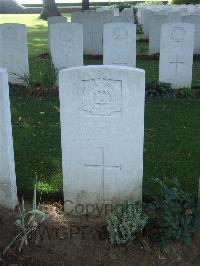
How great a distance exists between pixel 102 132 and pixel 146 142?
2.32 meters

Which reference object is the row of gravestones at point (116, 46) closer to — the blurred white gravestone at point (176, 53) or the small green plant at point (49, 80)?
the blurred white gravestone at point (176, 53)

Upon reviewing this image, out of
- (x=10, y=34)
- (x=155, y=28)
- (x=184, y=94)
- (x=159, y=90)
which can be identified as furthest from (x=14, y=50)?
(x=155, y=28)

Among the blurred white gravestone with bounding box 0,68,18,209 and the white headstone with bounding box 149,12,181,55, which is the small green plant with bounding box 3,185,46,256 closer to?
the blurred white gravestone with bounding box 0,68,18,209

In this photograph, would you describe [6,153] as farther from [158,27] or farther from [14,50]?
[158,27]

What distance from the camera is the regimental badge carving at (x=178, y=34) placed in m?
8.43

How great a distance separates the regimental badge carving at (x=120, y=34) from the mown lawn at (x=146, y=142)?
60.9 inches

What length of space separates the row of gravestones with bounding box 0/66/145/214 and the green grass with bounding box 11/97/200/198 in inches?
25.8

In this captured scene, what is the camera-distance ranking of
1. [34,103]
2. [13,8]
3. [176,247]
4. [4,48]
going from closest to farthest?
[176,247]
[34,103]
[4,48]
[13,8]

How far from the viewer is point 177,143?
6.29m

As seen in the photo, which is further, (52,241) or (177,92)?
(177,92)

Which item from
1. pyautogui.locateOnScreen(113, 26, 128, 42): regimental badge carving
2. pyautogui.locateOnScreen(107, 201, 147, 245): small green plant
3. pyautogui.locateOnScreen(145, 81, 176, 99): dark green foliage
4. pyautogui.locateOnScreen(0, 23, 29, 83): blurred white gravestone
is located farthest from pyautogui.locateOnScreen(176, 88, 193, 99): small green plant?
pyautogui.locateOnScreen(107, 201, 147, 245): small green plant

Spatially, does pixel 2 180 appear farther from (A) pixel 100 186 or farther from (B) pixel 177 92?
(B) pixel 177 92

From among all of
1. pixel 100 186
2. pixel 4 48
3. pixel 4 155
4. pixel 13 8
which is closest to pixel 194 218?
pixel 100 186

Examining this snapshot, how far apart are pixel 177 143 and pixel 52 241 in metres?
2.84
